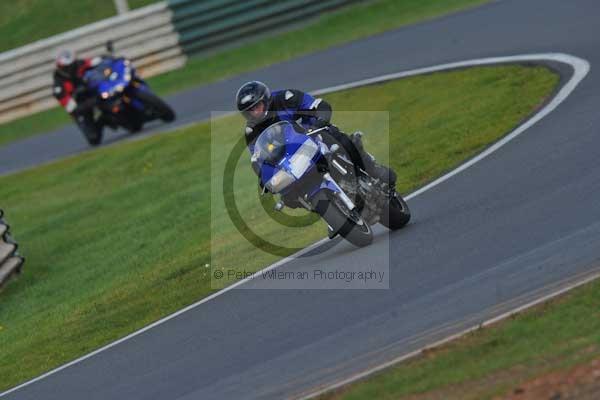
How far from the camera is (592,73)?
14.2 m

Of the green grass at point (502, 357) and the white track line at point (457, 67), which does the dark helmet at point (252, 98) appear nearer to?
the white track line at point (457, 67)

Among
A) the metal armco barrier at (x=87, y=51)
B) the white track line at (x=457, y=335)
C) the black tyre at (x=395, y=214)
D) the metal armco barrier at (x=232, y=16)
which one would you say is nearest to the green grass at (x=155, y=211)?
the black tyre at (x=395, y=214)

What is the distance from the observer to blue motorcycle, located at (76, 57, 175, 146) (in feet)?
69.6

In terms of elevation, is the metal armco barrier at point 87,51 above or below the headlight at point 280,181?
below

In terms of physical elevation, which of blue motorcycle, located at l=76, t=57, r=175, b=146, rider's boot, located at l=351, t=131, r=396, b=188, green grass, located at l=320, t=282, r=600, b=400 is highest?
green grass, located at l=320, t=282, r=600, b=400

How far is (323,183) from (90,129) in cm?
1227

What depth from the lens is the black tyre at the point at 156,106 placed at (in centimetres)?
2100

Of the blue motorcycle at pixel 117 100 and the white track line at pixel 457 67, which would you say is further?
the blue motorcycle at pixel 117 100

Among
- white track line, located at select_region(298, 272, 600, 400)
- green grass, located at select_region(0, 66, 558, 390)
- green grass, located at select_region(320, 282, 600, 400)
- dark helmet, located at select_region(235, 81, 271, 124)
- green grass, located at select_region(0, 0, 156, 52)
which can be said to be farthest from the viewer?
green grass, located at select_region(0, 0, 156, 52)

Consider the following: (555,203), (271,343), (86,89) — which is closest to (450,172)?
(555,203)

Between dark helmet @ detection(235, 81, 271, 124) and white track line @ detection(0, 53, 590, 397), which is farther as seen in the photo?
dark helmet @ detection(235, 81, 271, 124)

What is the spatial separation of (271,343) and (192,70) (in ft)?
54.1

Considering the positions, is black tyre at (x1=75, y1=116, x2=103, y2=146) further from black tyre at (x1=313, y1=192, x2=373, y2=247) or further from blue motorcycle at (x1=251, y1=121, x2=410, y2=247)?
black tyre at (x1=313, y1=192, x2=373, y2=247)

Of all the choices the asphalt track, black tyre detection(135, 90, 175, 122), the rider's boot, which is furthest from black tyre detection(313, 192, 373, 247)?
black tyre detection(135, 90, 175, 122)
